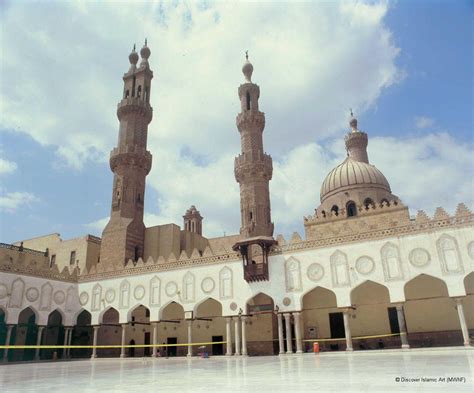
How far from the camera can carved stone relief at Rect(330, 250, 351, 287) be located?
2120 cm

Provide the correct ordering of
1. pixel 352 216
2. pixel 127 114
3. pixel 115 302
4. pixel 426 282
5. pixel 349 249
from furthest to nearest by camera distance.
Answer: pixel 127 114 → pixel 352 216 → pixel 115 302 → pixel 426 282 → pixel 349 249

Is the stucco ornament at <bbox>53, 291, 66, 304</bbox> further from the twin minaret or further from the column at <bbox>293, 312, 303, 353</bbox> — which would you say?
the column at <bbox>293, 312, 303, 353</bbox>

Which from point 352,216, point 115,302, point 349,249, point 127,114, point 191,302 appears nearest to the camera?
point 349,249

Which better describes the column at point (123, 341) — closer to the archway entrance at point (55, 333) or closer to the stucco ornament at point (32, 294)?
the archway entrance at point (55, 333)

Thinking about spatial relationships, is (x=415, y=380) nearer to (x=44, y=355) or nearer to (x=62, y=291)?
(x=62, y=291)

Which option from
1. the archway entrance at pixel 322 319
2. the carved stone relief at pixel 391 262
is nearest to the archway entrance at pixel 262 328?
the archway entrance at pixel 322 319

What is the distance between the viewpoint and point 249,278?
23.5 meters

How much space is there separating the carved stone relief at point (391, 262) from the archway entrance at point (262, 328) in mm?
7461

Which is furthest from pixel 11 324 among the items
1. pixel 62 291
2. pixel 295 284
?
pixel 295 284

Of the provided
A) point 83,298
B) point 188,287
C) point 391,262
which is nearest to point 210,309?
point 188,287

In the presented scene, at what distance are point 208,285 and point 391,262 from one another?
11.2 meters

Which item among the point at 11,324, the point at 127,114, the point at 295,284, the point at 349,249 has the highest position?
the point at 127,114

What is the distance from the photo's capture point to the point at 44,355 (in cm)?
2961

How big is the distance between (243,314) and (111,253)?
45.6 ft
